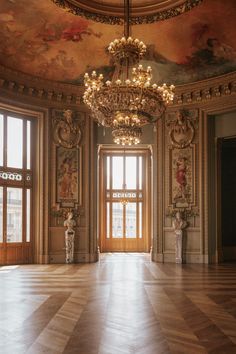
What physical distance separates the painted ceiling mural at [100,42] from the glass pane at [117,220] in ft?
23.0

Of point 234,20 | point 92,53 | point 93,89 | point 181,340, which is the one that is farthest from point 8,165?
point 181,340

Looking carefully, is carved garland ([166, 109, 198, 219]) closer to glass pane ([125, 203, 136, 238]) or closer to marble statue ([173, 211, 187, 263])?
marble statue ([173, 211, 187, 263])

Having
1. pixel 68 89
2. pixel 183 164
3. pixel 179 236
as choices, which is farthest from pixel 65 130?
pixel 179 236

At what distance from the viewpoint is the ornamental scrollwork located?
14305mm

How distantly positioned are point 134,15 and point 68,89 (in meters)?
4.39

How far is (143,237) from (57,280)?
31.7ft

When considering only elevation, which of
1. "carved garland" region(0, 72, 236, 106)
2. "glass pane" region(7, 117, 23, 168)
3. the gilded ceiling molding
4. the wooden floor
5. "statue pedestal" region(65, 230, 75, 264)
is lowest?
the wooden floor

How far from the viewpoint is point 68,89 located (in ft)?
47.4

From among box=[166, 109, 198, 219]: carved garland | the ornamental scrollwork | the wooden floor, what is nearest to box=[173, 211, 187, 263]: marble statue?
box=[166, 109, 198, 219]: carved garland

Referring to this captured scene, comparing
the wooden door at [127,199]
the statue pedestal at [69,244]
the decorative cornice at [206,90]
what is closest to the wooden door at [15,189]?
the statue pedestal at [69,244]

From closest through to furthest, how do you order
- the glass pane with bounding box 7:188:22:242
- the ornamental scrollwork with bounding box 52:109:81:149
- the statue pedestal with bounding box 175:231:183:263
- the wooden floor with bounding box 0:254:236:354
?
the wooden floor with bounding box 0:254:236:354 < the glass pane with bounding box 7:188:22:242 < the statue pedestal with bounding box 175:231:183:263 < the ornamental scrollwork with bounding box 52:109:81:149

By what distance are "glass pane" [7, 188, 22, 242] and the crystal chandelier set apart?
18.0 ft

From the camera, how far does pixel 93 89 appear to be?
347 inches

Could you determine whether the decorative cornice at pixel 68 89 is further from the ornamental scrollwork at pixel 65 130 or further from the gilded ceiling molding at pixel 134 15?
the gilded ceiling molding at pixel 134 15
